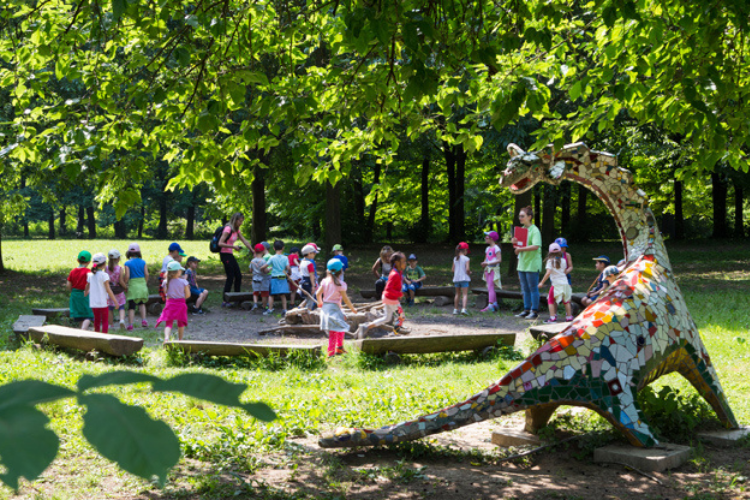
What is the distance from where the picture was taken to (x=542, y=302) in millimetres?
13930

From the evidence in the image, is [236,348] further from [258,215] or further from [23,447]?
[258,215]

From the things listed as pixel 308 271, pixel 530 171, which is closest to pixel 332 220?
pixel 308 271

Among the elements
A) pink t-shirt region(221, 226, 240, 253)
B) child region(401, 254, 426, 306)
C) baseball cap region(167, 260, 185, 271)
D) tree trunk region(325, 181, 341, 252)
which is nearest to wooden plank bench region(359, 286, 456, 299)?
child region(401, 254, 426, 306)

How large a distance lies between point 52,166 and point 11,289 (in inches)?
565

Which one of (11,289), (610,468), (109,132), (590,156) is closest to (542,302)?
(590,156)

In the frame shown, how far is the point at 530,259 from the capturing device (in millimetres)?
12086

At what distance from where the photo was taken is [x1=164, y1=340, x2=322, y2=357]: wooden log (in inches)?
341

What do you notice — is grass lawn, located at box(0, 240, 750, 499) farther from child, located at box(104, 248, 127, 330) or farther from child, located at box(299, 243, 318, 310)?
child, located at box(299, 243, 318, 310)

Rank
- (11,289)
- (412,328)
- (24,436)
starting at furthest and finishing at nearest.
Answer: (11,289) → (412,328) → (24,436)

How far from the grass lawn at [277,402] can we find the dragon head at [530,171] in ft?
6.90

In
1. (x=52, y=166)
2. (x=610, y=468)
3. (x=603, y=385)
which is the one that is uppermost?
(x=52, y=166)

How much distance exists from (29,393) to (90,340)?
8636 millimetres

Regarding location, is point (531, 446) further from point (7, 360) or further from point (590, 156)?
point (7, 360)

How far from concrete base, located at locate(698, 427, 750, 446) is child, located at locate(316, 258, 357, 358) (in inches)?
188
